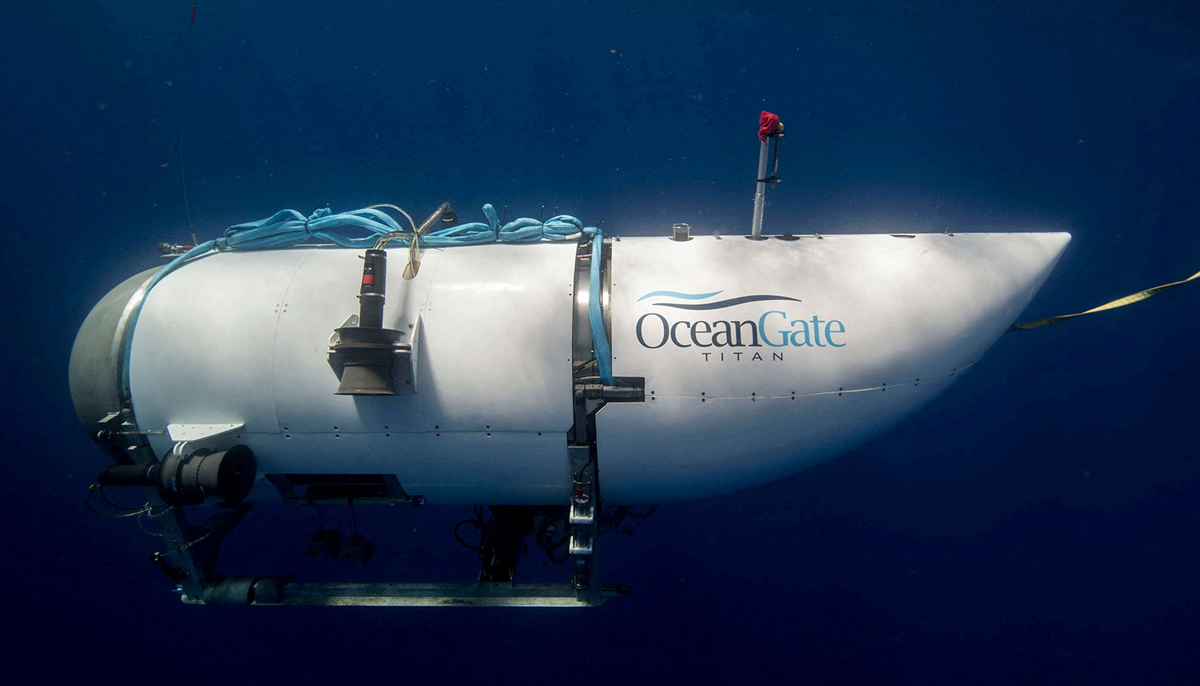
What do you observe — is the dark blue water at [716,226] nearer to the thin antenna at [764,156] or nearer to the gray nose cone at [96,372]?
the thin antenna at [764,156]

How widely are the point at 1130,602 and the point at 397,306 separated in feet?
14.8

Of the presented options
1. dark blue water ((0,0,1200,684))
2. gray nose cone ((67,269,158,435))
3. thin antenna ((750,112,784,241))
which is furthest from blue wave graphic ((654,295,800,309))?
gray nose cone ((67,269,158,435))

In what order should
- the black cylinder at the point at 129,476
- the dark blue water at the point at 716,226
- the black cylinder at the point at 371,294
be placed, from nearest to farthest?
the black cylinder at the point at 371,294, the black cylinder at the point at 129,476, the dark blue water at the point at 716,226

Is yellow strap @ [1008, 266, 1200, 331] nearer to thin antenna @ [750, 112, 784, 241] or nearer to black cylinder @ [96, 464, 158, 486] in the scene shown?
thin antenna @ [750, 112, 784, 241]

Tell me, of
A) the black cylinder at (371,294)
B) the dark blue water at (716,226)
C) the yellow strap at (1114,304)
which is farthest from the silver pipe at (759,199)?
the black cylinder at (371,294)

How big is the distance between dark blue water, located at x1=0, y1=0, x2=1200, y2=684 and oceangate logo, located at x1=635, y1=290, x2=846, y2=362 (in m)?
1.08

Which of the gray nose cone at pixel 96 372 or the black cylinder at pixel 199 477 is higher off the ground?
the gray nose cone at pixel 96 372

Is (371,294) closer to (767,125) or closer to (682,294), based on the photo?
(682,294)

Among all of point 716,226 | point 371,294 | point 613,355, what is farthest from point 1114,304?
point 371,294

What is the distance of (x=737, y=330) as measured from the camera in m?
1.40

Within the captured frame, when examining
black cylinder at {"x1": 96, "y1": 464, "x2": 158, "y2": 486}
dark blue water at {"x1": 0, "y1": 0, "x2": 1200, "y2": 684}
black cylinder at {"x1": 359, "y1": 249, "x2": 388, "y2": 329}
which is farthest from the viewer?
dark blue water at {"x1": 0, "y1": 0, "x2": 1200, "y2": 684}

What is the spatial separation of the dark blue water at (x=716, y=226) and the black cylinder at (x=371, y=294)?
3.84 ft

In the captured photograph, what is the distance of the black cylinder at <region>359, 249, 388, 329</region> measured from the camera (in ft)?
4.37

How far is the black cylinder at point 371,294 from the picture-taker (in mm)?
1333
